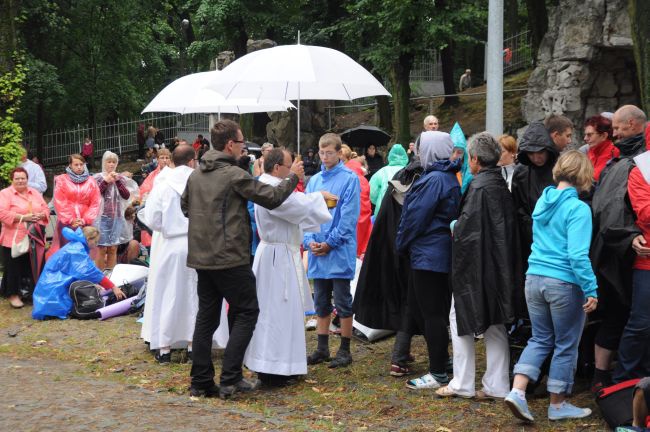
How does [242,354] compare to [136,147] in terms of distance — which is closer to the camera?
[242,354]

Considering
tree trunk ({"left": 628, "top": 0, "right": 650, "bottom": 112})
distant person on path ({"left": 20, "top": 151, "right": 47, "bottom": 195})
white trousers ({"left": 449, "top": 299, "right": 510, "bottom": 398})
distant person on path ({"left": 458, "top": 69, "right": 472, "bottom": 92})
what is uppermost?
distant person on path ({"left": 458, "top": 69, "right": 472, "bottom": 92})

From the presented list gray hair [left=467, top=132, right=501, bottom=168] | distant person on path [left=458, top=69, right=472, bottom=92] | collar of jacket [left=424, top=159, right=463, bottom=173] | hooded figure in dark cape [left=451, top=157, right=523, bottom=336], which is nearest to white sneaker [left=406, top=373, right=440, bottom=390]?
hooded figure in dark cape [left=451, top=157, right=523, bottom=336]

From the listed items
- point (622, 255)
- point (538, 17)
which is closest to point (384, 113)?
point (538, 17)

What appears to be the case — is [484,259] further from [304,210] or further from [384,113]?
[384,113]

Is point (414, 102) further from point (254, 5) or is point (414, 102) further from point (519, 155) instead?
point (519, 155)

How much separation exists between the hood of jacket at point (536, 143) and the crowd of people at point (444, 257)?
1 centimetres

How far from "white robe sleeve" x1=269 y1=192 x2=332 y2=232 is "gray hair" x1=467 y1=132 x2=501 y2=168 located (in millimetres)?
1341

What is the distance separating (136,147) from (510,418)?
2933 cm

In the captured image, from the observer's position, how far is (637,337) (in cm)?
615

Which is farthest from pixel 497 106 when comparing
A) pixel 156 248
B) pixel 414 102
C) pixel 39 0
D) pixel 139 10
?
pixel 139 10

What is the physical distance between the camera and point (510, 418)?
625 centimetres

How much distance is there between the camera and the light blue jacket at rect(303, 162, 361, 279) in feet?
26.2

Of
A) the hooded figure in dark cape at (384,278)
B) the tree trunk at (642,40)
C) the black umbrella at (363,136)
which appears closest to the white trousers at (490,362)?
the hooded figure in dark cape at (384,278)

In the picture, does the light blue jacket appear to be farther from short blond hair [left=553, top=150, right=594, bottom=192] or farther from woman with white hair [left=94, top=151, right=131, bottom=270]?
woman with white hair [left=94, top=151, right=131, bottom=270]
